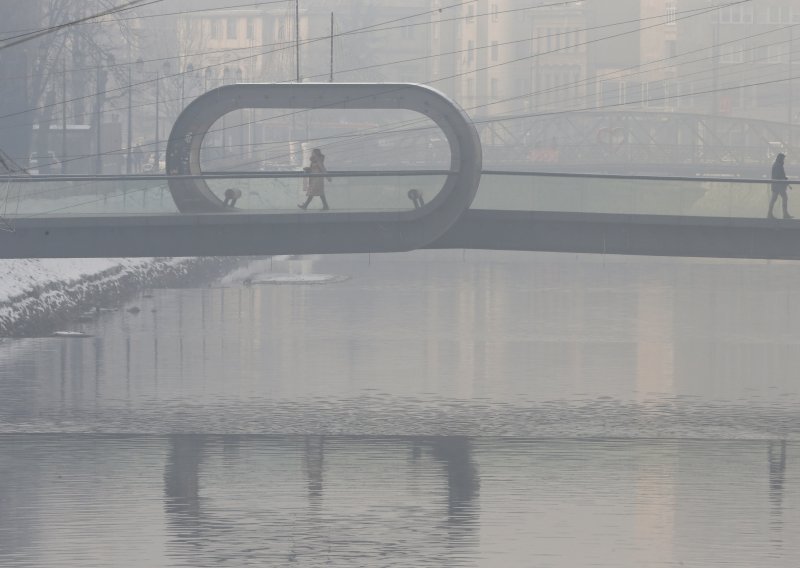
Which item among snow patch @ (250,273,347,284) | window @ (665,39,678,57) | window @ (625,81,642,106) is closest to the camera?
snow patch @ (250,273,347,284)

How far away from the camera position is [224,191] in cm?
4025

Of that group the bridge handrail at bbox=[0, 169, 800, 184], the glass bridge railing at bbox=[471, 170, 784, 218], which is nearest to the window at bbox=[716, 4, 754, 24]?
the glass bridge railing at bbox=[471, 170, 784, 218]

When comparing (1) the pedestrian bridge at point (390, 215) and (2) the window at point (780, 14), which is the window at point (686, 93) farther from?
(1) the pedestrian bridge at point (390, 215)

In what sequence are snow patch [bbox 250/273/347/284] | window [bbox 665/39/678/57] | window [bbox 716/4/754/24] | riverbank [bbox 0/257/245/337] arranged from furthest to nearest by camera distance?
1. window [bbox 665/39/678/57]
2. window [bbox 716/4/754/24]
3. snow patch [bbox 250/273/347/284]
4. riverbank [bbox 0/257/245/337]

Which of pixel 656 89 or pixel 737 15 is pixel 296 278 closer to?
pixel 656 89

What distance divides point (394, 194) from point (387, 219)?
0.65 m

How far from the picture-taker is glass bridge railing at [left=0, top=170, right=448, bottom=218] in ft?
129

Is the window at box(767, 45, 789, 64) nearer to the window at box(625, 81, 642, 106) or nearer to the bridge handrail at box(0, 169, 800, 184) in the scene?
the window at box(625, 81, 642, 106)

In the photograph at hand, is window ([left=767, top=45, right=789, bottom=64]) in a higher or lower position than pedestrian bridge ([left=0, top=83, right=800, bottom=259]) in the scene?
higher

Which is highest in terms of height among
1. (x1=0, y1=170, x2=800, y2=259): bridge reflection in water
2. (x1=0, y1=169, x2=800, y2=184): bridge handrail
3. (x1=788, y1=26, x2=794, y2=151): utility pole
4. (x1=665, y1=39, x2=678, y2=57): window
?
(x1=665, y1=39, x2=678, y2=57): window

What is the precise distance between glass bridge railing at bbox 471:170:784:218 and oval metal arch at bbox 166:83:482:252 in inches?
40.2

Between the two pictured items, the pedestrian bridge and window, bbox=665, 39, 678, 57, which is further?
window, bbox=665, 39, 678, 57

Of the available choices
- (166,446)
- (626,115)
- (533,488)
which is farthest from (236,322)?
(626,115)

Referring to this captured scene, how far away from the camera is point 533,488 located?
1115 inches
